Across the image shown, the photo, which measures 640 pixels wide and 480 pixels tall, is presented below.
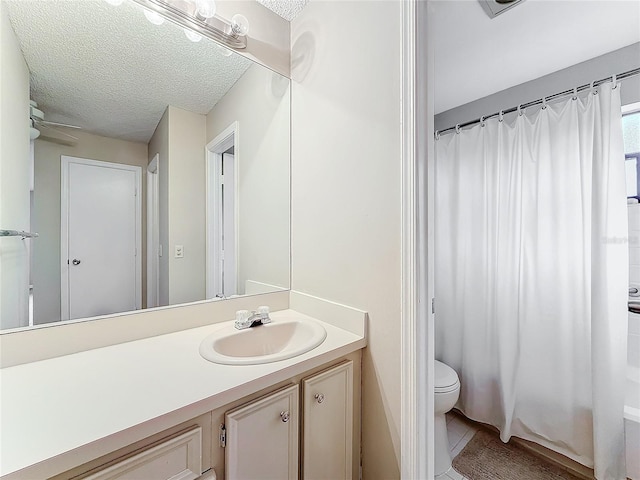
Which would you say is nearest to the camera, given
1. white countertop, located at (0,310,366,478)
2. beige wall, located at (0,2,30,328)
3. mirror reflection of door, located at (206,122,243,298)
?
white countertop, located at (0,310,366,478)

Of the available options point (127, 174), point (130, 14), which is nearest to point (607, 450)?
point (127, 174)

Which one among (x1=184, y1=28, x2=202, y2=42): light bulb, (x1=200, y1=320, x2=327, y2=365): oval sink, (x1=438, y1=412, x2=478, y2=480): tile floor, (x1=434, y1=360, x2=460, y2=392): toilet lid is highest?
(x1=184, y1=28, x2=202, y2=42): light bulb

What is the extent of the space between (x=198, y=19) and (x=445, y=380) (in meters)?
2.16

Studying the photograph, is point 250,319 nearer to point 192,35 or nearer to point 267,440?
point 267,440

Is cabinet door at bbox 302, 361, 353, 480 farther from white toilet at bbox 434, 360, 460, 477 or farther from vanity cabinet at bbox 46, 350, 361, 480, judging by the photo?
white toilet at bbox 434, 360, 460, 477

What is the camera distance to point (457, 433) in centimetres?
179

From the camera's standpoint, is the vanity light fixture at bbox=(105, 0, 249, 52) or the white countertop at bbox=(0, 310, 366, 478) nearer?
the white countertop at bbox=(0, 310, 366, 478)

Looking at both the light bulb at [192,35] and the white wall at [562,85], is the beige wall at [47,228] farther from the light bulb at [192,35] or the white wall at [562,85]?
the white wall at [562,85]

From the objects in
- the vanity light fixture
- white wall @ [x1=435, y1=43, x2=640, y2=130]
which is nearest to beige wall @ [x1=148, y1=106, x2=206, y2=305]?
the vanity light fixture

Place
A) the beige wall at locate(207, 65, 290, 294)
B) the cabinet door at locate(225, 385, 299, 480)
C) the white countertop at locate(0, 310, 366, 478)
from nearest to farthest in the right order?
the white countertop at locate(0, 310, 366, 478) → the cabinet door at locate(225, 385, 299, 480) → the beige wall at locate(207, 65, 290, 294)

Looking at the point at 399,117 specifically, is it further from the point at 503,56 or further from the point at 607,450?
the point at 607,450

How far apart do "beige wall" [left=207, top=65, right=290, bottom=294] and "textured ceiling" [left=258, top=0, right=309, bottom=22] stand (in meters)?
0.30

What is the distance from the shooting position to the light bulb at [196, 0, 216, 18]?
1.12m

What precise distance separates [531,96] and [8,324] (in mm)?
2793
